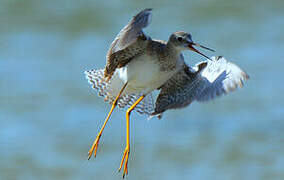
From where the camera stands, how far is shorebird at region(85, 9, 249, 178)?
22.3 ft

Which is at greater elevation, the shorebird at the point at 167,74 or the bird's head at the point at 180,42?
the bird's head at the point at 180,42

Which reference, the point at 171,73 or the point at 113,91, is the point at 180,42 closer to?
the point at 171,73

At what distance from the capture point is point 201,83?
702 cm

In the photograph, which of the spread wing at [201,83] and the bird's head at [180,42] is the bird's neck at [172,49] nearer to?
the bird's head at [180,42]

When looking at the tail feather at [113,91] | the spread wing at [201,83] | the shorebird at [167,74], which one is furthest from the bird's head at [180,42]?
the tail feather at [113,91]

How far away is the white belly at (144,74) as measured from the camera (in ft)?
22.8

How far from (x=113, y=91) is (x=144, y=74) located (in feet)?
2.45

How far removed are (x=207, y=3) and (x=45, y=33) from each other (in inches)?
147

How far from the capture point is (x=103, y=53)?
13.5m

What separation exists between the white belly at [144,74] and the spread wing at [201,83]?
0.18m

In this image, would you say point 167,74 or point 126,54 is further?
point 167,74

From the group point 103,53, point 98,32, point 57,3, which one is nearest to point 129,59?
point 103,53

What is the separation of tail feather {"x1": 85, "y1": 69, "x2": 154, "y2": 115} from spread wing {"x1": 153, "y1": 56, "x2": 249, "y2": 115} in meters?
0.41

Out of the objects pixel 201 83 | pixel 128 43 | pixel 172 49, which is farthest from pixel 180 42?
pixel 128 43
